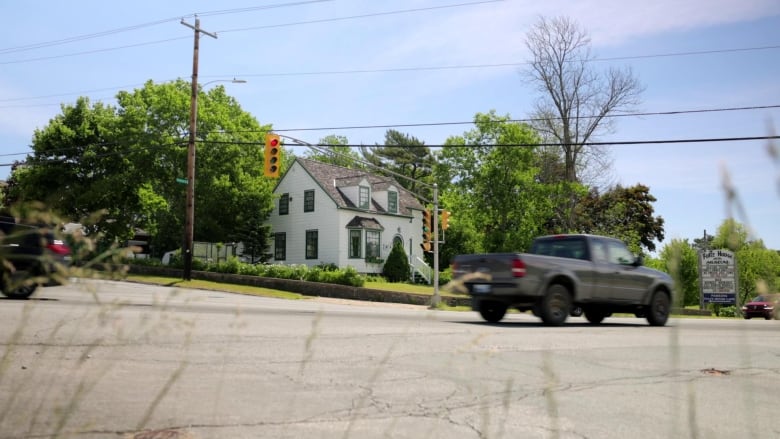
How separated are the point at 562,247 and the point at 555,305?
1731 mm

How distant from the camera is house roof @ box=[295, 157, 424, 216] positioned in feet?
152

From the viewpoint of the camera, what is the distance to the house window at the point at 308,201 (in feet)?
154

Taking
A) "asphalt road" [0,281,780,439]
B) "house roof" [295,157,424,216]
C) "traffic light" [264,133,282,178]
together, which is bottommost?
"asphalt road" [0,281,780,439]

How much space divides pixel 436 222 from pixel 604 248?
40.4 ft

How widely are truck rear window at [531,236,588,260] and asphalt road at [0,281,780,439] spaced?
497cm

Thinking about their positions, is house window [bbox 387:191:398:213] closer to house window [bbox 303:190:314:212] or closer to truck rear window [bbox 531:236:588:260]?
house window [bbox 303:190:314:212]

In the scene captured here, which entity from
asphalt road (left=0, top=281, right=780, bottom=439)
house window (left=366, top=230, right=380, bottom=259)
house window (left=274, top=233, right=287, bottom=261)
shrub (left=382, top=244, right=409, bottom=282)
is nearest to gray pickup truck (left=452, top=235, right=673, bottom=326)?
asphalt road (left=0, top=281, right=780, bottom=439)

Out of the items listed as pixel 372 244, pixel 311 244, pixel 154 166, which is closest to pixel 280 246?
pixel 311 244

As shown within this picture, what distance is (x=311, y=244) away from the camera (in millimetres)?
46344

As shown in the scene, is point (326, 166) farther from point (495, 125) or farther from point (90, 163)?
point (90, 163)

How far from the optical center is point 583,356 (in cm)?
890

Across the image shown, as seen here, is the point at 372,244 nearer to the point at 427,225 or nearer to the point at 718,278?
the point at 427,225

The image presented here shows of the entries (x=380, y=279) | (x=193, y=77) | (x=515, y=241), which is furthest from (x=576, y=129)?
(x=193, y=77)

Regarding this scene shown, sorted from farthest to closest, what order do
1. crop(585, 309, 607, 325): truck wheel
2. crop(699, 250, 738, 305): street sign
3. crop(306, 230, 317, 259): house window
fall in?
1. crop(306, 230, 317, 259): house window
2. crop(699, 250, 738, 305): street sign
3. crop(585, 309, 607, 325): truck wheel
